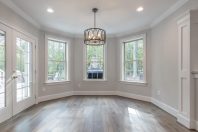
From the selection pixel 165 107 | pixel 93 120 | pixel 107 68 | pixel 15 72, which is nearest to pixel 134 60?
pixel 107 68

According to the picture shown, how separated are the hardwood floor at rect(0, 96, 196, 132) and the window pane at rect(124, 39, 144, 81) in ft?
5.85

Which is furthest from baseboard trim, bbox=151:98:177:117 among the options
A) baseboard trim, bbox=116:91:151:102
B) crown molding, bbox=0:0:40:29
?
crown molding, bbox=0:0:40:29

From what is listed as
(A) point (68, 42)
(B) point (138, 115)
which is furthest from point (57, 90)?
(B) point (138, 115)

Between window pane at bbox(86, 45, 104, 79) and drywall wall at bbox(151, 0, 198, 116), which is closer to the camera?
drywall wall at bbox(151, 0, 198, 116)

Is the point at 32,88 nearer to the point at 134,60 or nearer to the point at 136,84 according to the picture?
the point at 136,84

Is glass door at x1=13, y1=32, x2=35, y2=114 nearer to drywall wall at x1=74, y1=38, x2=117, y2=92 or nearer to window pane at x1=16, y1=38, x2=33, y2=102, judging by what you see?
window pane at x1=16, y1=38, x2=33, y2=102

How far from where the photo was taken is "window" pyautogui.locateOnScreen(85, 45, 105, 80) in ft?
23.5

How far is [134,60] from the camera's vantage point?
21.0 feet

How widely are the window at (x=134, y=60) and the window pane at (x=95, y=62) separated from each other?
96 cm

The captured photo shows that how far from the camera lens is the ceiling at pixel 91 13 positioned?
12.3 feet

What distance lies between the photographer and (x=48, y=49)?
616cm

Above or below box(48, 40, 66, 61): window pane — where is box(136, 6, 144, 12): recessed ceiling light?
above

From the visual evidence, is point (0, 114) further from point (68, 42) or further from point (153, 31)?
point (153, 31)

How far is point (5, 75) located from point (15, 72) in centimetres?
45
